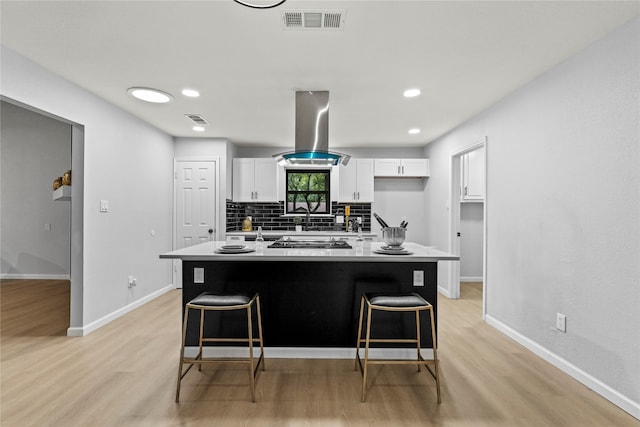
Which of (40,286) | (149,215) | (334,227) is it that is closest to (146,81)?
(149,215)

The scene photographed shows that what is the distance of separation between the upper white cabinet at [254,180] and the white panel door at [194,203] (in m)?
0.54

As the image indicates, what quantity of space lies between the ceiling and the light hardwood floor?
96.1 inches

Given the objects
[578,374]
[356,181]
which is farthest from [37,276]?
[578,374]

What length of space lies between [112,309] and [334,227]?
3.67 metres

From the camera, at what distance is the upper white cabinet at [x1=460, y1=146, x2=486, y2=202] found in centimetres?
559

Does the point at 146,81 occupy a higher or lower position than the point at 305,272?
higher

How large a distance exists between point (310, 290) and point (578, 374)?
6.83 feet

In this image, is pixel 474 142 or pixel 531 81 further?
pixel 474 142

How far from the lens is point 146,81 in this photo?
10.6 feet

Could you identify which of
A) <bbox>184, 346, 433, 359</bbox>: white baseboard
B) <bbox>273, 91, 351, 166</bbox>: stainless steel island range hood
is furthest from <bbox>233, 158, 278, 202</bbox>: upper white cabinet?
<bbox>184, 346, 433, 359</bbox>: white baseboard

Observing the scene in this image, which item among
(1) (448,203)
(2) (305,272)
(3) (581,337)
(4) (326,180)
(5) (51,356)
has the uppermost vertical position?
(4) (326,180)

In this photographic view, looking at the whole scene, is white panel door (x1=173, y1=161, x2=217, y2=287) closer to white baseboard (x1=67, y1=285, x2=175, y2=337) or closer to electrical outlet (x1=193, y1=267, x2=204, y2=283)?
white baseboard (x1=67, y1=285, x2=175, y2=337)

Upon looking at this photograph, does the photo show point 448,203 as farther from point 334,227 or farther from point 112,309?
point 112,309

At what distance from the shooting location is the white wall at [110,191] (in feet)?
9.94
